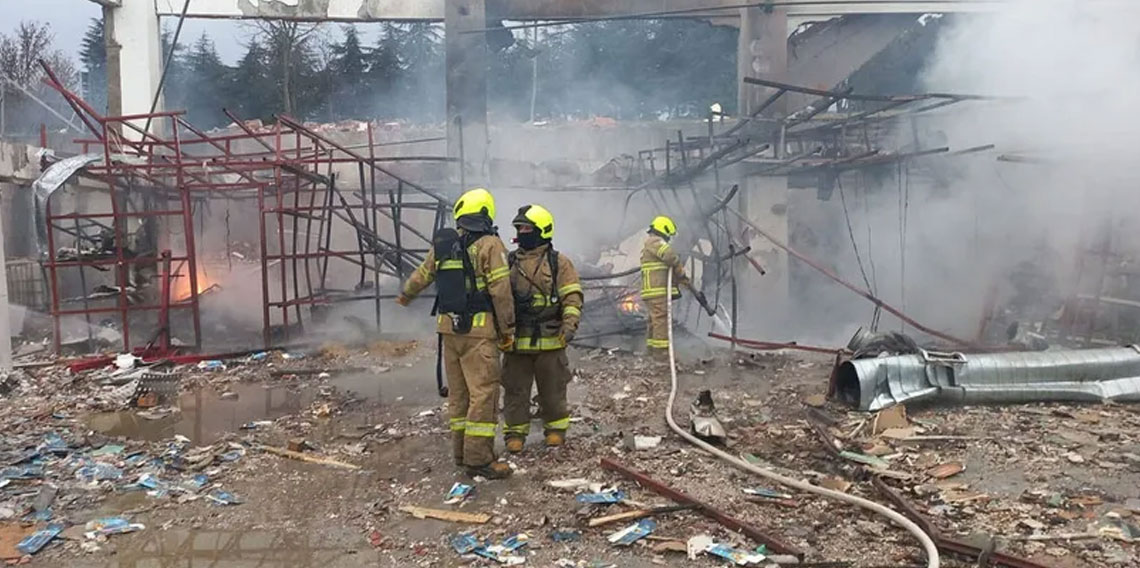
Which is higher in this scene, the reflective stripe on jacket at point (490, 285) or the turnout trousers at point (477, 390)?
the reflective stripe on jacket at point (490, 285)

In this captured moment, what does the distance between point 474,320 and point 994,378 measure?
14.8 feet

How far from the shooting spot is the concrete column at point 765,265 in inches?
538

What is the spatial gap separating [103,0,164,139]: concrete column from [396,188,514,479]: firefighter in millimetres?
11717

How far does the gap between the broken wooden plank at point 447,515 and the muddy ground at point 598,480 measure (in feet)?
0.17

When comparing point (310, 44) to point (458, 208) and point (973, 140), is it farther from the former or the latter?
point (458, 208)

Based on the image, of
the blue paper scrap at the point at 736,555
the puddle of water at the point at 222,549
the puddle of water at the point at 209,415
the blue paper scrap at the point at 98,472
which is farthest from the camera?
the puddle of water at the point at 209,415

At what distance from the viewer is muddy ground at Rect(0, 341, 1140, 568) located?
4.22 m

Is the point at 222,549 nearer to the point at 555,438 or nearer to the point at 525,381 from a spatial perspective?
the point at 525,381

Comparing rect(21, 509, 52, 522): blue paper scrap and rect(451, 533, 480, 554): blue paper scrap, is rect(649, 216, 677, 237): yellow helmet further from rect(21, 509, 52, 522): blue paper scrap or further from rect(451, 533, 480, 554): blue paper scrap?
rect(21, 509, 52, 522): blue paper scrap

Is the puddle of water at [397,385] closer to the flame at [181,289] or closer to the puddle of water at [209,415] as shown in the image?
the puddle of water at [209,415]

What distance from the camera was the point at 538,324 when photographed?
567 centimetres

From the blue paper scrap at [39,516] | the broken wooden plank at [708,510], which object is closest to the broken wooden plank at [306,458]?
the blue paper scrap at [39,516]

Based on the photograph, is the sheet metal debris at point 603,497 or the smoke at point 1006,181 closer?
the sheet metal debris at point 603,497

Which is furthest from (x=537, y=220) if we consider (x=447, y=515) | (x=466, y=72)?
(x=466, y=72)
